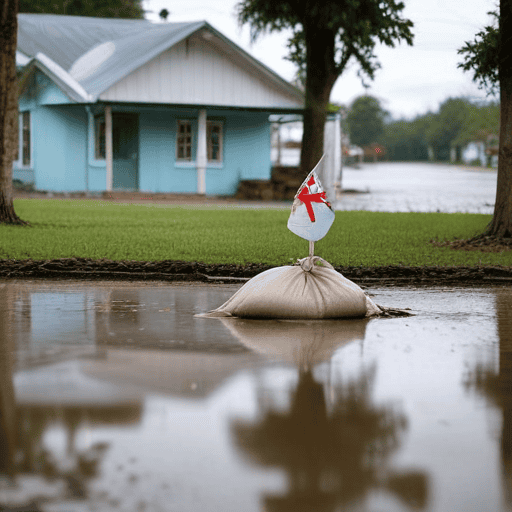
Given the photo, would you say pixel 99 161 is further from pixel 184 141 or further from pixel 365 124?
pixel 365 124

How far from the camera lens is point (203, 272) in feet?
33.8

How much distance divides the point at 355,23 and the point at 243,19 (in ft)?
12.5

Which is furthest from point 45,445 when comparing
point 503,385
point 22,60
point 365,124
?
point 365,124

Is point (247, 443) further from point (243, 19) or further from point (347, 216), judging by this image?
point (243, 19)

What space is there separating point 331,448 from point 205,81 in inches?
984

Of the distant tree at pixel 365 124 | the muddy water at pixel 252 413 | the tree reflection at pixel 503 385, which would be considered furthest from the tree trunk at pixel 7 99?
the distant tree at pixel 365 124

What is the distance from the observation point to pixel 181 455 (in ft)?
13.1

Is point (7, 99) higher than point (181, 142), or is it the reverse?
point (7, 99)

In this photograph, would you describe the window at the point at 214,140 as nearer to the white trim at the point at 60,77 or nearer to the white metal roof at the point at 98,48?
the white metal roof at the point at 98,48

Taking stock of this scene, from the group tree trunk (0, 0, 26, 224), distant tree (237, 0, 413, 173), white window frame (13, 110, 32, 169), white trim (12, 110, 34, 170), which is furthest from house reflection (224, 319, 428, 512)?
white window frame (13, 110, 32, 169)

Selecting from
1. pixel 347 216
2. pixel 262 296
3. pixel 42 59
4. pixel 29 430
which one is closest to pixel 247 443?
pixel 29 430

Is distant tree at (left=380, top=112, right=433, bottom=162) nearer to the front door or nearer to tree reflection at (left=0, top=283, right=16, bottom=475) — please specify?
the front door

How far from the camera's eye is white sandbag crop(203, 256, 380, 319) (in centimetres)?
741

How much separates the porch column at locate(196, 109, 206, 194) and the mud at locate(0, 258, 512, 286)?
58.7 feet
